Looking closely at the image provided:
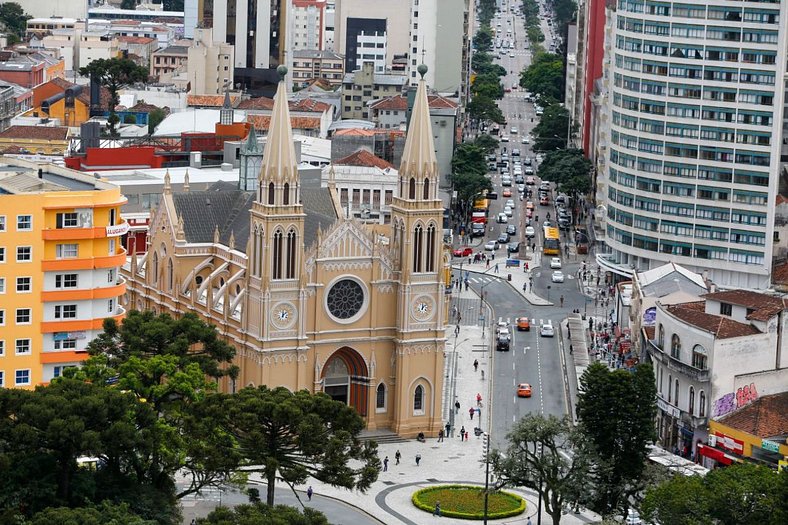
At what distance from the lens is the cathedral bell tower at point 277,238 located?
13738cm

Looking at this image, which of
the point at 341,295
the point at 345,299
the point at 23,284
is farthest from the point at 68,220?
the point at 345,299

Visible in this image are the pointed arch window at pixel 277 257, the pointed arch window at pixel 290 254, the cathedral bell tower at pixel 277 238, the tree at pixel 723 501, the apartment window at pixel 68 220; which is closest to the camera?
the tree at pixel 723 501

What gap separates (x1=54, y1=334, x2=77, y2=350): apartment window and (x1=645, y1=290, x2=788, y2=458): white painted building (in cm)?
4379

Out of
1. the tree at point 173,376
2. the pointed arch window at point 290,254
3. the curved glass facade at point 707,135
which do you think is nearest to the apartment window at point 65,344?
the tree at point 173,376

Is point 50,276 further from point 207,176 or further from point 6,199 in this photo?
point 207,176

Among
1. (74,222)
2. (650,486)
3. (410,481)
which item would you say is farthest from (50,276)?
(650,486)

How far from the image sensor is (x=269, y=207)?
137375 mm

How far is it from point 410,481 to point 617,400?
16792 millimetres

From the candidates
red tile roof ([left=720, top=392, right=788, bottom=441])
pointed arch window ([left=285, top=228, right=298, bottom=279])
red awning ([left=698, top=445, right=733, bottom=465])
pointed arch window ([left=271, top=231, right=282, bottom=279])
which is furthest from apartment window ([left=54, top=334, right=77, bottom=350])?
red tile roof ([left=720, top=392, right=788, bottom=441])

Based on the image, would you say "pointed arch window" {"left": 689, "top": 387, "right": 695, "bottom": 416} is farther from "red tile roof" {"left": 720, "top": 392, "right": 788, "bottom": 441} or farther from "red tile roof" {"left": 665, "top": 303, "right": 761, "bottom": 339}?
"red tile roof" {"left": 665, "top": 303, "right": 761, "bottom": 339}

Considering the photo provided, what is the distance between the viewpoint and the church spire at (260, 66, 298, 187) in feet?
449

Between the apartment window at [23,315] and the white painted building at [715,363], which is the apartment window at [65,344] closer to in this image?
the apartment window at [23,315]

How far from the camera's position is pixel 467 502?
127750mm

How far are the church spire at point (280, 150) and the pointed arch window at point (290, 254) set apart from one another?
11.6ft
